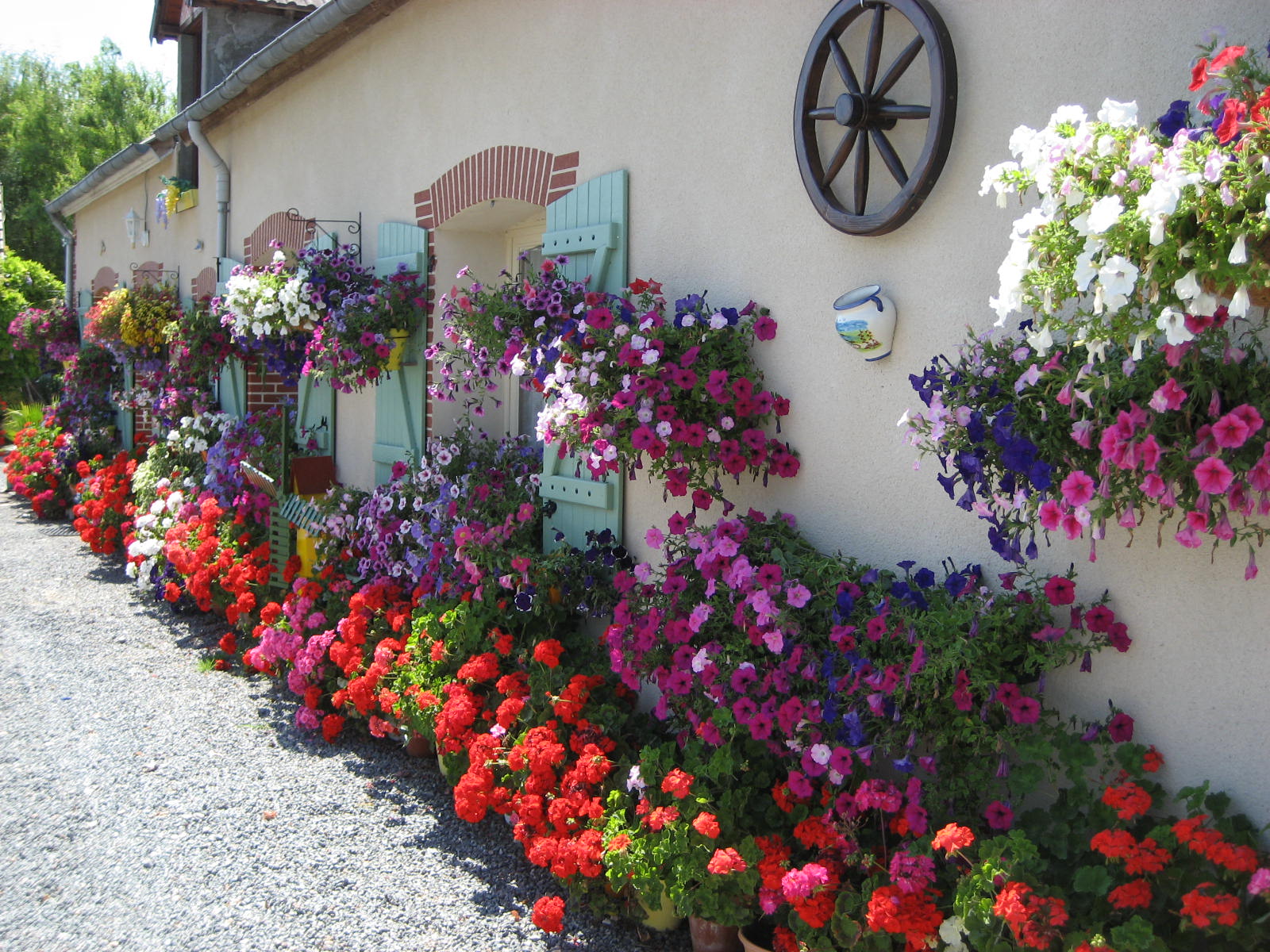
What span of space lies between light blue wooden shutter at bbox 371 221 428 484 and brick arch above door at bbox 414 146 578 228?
18 cm

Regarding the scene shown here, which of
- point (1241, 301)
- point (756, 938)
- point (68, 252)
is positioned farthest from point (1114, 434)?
point (68, 252)

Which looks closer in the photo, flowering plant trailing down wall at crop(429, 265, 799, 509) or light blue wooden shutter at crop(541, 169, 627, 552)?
flowering plant trailing down wall at crop(429, 265, 799, 509)

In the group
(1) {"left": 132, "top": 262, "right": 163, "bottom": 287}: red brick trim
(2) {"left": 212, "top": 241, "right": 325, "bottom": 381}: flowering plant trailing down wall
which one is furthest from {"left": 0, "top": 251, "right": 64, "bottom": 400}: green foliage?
(2) {"left": 212, "top": 241, "right": 325, "bottom": 381}: flowering plant trailing down wall

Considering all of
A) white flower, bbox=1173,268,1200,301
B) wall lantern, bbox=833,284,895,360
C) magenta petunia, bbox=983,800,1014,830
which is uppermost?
wall lantern, bbox=833,284,895,360

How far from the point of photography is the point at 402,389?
5.36 meters

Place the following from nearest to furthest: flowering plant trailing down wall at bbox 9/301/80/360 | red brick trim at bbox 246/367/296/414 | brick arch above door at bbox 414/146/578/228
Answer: brick arch above door at bbox 414/146/578/228 < red brick trim at bbox 246/367/296/414 < flowering plant trailing down wall at bbox 9/301/80/360

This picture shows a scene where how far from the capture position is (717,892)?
263 cm

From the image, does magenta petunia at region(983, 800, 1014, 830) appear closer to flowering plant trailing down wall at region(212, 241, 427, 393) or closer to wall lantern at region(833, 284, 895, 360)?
wall lantern at region(833, 284, 895, 360)

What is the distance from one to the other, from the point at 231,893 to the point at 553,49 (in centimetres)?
348

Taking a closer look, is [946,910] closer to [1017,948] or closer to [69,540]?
[1017,948]

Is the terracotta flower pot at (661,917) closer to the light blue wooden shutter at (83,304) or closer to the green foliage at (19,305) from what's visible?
the light blue wooden shutter at (83,304)

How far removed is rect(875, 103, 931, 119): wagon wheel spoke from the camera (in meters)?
2.63

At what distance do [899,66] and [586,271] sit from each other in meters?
1.60

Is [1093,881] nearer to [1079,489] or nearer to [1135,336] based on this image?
[1079,489]
